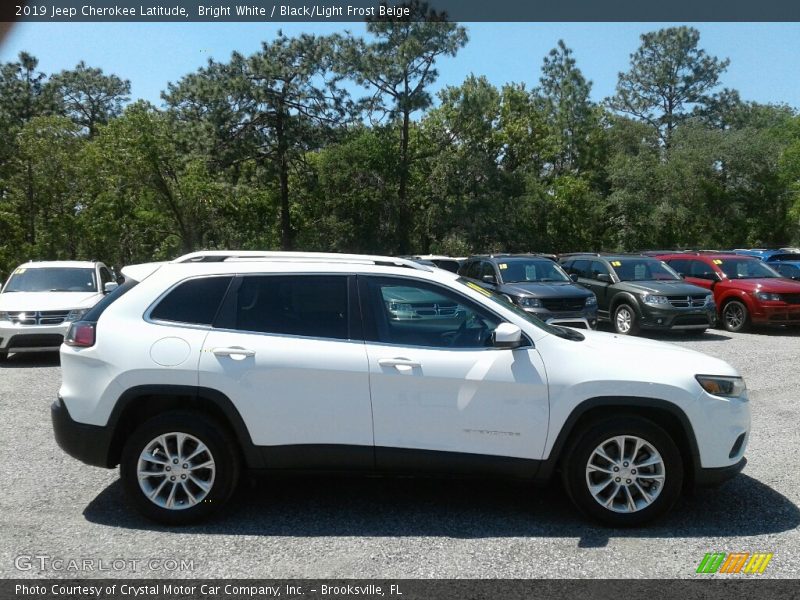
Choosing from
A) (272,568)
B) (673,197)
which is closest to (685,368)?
(272,568)

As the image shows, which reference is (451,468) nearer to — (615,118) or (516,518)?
(516,518)

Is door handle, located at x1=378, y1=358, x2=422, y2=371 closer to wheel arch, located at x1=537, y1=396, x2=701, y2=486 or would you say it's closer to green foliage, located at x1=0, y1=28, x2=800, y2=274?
wheel arch, located at x1=537, y1=396, x2=701, y2=486

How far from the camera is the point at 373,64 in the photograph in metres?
35.6

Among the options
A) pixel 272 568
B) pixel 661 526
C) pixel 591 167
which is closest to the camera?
pixel 272 568

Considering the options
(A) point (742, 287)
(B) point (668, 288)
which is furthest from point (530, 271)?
(A) point (742, 287)

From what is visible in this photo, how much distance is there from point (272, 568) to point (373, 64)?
112ft

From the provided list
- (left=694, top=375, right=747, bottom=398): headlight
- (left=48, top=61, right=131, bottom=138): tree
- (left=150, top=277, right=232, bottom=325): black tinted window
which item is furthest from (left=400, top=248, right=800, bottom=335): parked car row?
(left=48, top=61, right=131, bottom=138): tree

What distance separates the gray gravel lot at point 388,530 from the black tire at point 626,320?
27.6 feet

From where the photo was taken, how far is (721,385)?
4.63m

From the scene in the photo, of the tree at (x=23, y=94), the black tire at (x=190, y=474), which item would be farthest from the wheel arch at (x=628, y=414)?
the tree at (x=23, y=94)

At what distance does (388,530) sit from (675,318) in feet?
35.7

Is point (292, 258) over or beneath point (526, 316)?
over

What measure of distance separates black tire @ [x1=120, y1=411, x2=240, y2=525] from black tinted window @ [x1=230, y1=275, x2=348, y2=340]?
705 millimetres

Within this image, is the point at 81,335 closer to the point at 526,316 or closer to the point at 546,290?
the point at 526,316
